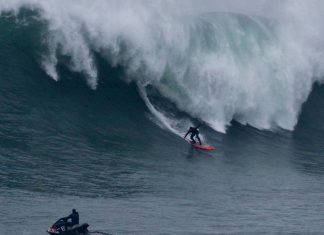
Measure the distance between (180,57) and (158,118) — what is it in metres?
5.34

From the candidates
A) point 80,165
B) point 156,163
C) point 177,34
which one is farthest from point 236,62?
point 80,165

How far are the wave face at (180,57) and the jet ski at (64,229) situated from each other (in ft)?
45.7

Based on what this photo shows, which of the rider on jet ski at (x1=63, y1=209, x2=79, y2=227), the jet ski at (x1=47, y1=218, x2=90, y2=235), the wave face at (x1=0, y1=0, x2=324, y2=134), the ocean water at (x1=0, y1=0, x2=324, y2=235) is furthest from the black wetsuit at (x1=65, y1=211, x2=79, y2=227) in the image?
the wave face at (x1=0, y1=0, x2=324, y2=134)

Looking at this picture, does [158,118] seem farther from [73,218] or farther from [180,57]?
[73,218]

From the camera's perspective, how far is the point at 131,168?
117 ft

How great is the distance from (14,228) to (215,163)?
42.5ft

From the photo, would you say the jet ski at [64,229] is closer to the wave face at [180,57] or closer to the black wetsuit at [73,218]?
the black wetsuit at [73,218]

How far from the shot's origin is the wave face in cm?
4462

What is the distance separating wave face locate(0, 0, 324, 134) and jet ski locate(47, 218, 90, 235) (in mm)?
13930

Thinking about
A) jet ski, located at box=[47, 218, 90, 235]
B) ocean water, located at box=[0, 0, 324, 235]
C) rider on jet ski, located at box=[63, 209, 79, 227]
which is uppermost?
ocean water, located at box=[0, 0, 324, 235]

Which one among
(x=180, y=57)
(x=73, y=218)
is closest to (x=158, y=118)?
(x=180, y=57)

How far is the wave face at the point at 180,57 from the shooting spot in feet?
146

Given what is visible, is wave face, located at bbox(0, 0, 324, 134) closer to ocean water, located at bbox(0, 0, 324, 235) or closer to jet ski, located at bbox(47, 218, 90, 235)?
ocean water, located at bbox(0, 0, 324, 235)

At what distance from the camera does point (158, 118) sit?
142 ft
